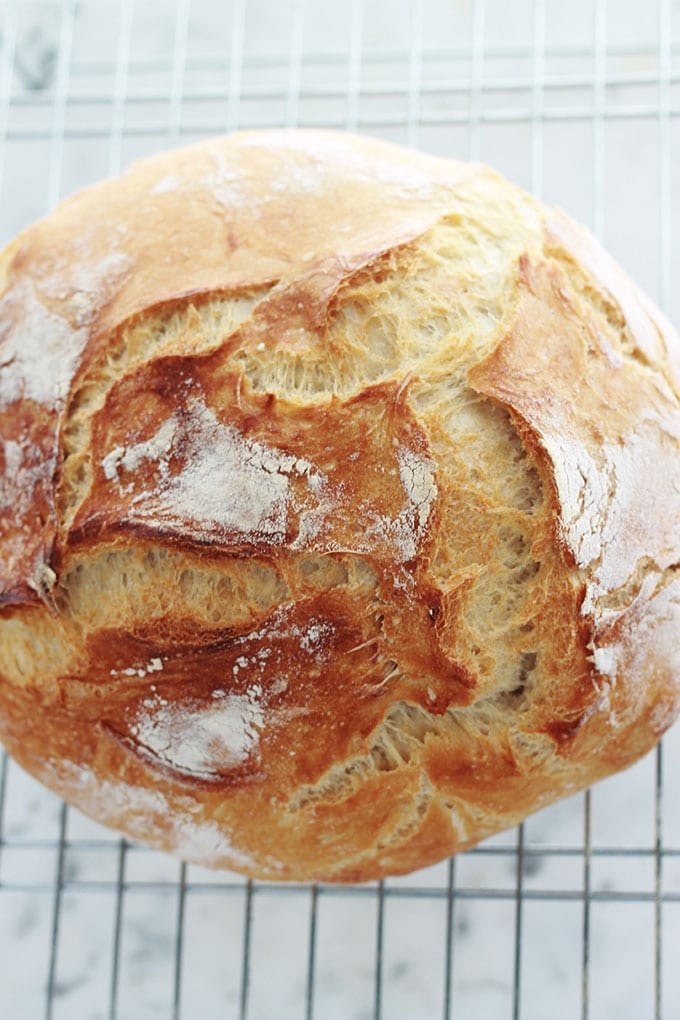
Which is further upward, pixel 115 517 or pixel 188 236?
pixel 188 236

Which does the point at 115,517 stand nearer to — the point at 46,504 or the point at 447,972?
the point at 46,504

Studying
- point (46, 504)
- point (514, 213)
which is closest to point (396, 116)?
point (514, 213)

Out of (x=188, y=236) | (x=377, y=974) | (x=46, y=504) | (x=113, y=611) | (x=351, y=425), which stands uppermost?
(x=188, y=236)

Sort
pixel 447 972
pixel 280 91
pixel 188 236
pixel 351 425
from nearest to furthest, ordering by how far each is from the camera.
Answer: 1. pixel 351 425
2. pixel 188 236
3. pixel 447 972
4. pixel 280 91

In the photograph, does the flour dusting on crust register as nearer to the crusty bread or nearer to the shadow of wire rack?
the crusty bread

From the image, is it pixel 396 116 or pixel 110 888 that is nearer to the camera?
pixel 110 888

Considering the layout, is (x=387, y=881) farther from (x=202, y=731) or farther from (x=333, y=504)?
(x=333, y=504)

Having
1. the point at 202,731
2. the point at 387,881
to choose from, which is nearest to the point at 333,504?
the point at 202,731
